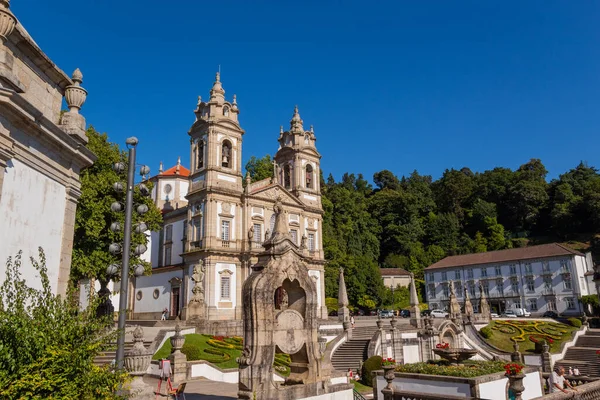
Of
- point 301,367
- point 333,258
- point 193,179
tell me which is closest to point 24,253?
point 301,367

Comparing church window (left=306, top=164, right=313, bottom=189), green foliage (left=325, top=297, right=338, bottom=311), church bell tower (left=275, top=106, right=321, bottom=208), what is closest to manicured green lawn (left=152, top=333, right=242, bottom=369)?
church bell tower (left=275, top=106, right=321, bottom=208)

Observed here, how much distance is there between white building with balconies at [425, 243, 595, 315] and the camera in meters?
56.0

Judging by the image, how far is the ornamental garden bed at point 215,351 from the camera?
20.4 metres

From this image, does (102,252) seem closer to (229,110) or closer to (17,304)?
(229,110)

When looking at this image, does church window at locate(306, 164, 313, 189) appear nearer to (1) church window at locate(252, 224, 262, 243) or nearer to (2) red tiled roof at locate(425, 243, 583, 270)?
(1) church window at locate(252, 224, 262, 243)

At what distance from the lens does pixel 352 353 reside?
1086 inches

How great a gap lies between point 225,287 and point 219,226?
15.6ft

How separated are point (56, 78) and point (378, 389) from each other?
46.0 ft

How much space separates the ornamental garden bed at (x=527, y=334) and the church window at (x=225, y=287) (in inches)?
812

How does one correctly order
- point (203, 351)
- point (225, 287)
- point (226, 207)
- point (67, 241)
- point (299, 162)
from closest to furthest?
point (67, 241), point (203, 351), point (225, 287), point (226, 207), point (299, 162)

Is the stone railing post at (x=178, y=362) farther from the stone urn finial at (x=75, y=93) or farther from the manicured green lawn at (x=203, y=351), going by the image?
the stone urn finial at (x=75, y=93)

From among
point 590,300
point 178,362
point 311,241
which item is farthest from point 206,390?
point 590,300

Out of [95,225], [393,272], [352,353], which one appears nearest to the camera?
[95,225]

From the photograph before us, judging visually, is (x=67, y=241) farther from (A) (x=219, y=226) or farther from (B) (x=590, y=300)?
(B) (x=590, y=300)
